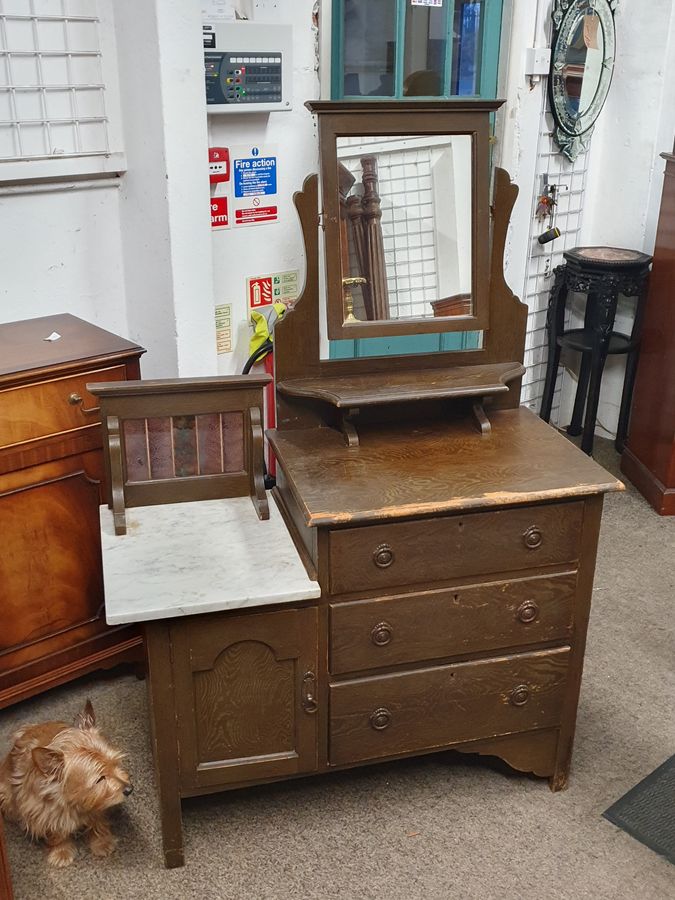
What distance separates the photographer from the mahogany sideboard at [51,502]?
2432mm

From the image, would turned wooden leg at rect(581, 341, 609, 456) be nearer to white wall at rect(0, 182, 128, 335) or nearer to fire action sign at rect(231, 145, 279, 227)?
fire action sign at rect(231, 145, 279, 227)

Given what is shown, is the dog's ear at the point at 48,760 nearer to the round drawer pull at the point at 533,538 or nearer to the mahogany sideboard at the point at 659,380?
the round drawer pull at the point at 533,538

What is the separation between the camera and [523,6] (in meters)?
3.62

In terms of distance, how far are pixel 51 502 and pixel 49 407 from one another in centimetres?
27

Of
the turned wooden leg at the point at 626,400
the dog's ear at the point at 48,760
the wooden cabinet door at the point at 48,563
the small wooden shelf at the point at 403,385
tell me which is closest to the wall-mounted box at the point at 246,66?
the small wooden shelf at the point at 403,385

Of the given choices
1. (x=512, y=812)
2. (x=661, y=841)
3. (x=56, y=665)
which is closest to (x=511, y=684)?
(x=512, y=812)

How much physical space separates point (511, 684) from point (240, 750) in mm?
686

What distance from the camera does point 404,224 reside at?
2.29 m

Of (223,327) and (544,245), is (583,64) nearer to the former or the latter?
(544,245)

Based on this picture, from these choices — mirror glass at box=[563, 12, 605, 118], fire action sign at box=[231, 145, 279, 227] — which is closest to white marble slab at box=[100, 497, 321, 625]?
fire action sign at box=[231, 145, 279, 227]

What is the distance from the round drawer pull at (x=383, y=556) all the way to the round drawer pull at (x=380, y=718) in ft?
1.26

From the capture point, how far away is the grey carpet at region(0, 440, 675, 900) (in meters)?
2.17

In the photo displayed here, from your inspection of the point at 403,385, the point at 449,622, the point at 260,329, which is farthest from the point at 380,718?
the point at 260,329

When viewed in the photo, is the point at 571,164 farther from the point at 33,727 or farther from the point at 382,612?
the point at 33,727
